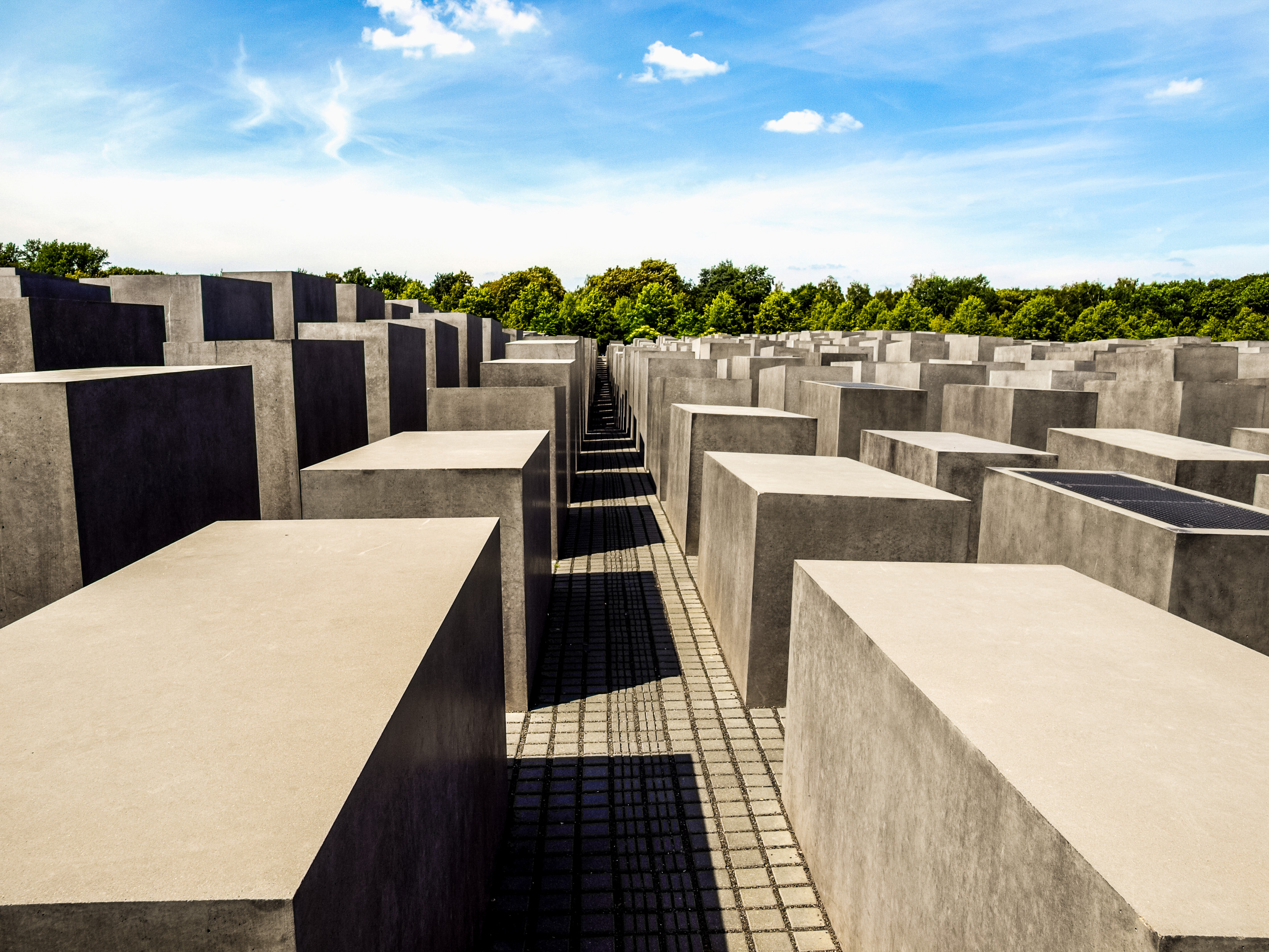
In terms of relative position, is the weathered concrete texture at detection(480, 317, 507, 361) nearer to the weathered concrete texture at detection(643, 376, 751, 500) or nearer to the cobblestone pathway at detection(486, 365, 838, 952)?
the weathered concrete texture at detection(643, 376, 751, 500)

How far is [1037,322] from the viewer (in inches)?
2183

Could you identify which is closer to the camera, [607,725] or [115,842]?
[115,842]

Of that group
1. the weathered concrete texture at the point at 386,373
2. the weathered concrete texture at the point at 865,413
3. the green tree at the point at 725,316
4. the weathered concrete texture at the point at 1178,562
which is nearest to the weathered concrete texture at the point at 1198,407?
the weathered concrete texture at the point at 865,413

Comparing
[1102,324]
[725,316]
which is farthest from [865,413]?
[725,316]

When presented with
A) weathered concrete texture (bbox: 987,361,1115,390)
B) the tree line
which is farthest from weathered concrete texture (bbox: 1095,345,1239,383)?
the tree line

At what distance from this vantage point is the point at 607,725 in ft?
20.0

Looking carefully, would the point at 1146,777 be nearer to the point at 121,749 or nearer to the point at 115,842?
the point at 115,842

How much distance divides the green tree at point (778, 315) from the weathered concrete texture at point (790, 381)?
52.8 meters

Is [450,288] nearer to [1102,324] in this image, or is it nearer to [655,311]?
[655,311]

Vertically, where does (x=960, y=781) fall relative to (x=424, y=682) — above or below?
below

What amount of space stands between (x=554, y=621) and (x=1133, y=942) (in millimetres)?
6823

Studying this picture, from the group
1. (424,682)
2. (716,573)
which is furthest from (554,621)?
(424,682)

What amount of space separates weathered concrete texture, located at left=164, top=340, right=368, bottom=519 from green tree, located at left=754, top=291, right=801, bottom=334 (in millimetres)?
61547

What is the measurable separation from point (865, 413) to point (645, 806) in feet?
21.4
